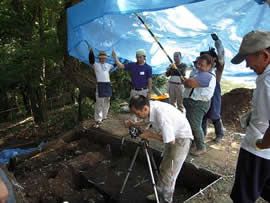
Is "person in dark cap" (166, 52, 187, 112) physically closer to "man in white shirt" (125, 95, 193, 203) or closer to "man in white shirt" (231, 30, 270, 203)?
"man in white shirt" (125, 95, 193, 203)

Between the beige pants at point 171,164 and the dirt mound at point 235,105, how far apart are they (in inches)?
126

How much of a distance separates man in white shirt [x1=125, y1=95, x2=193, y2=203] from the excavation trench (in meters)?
0.50

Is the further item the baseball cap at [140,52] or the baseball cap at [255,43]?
the baseball cap at [140,52]

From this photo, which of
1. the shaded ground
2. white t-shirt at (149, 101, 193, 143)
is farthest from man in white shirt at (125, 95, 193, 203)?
the shaded ground

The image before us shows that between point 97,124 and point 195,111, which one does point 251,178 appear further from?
point 97,124

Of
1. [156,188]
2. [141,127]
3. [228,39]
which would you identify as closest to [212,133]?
[228,39]

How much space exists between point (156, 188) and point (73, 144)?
3021 mm

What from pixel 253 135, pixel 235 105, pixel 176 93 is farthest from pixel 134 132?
pixel 235 105

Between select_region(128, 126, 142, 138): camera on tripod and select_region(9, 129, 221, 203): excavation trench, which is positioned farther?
select_region(9, 129, 221, 203): excavation trench

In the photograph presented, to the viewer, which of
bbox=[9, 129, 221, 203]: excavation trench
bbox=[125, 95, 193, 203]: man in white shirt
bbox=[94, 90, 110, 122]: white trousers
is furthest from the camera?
bbox=[94, 90, 110, 122]: white trousers

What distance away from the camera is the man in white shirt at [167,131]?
2.34 meters

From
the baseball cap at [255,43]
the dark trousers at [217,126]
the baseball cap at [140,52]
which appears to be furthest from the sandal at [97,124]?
the baseball cap at [255,43]

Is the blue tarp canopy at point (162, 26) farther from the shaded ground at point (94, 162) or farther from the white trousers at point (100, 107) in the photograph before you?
the shaded ground at point (94, 162)

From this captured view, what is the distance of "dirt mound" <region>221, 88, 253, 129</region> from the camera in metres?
5.55
